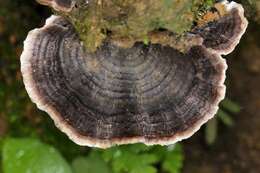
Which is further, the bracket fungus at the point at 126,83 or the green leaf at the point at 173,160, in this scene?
the green leaf at the point at 173,160

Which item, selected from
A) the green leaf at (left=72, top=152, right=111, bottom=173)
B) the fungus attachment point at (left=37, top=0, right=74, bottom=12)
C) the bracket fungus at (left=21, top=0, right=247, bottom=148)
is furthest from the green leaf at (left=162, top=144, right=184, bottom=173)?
the fungus attachment point at (left=37, top=0, right=74, bottom=12)

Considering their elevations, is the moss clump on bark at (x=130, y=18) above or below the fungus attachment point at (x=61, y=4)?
below

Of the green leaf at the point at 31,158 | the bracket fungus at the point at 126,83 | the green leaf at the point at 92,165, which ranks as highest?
the bracket fungus at the point at 126,83

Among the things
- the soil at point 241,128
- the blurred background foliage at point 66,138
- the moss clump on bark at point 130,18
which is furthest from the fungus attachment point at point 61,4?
the soil at point 241,128

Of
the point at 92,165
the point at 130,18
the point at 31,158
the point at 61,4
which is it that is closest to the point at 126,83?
the point at 130,18

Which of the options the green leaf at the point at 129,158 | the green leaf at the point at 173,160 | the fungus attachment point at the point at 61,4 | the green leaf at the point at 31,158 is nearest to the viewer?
the fungus attachment point at the point at 61,4

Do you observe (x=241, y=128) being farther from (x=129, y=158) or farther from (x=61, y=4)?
(x=61, y=4)

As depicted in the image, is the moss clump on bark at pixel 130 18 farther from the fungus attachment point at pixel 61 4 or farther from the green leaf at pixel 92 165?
the green leaf at pixel 92 165
